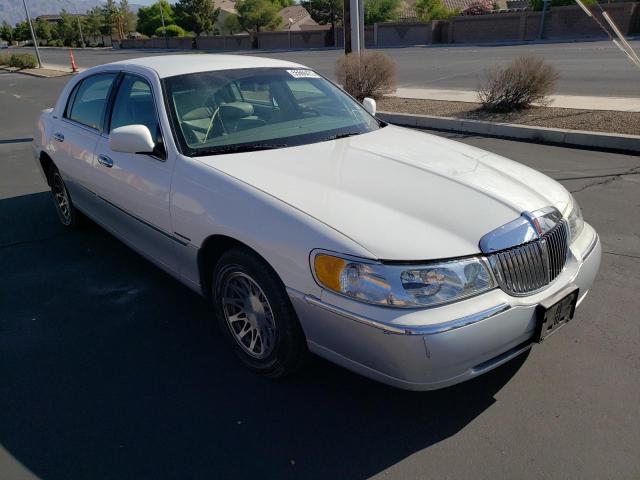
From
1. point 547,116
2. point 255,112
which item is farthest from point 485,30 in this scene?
point 255,112

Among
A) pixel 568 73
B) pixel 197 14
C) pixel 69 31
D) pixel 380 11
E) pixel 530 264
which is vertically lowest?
pixel 568 73

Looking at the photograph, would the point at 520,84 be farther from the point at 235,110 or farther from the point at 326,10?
the point at 326,10

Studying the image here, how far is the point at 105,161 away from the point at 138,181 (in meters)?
0.61

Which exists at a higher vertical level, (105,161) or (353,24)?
(353,24)

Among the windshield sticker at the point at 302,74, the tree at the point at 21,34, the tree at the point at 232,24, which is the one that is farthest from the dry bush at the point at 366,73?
the tree at the point at 21,34

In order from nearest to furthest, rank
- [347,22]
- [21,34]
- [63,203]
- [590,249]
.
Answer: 1. [590,249]
2. [63,203]
3. [347,22]
4. [21,34]

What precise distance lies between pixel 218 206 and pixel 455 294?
1331mm

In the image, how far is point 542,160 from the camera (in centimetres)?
721

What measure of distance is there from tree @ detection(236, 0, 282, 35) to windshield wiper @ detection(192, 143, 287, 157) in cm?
6253

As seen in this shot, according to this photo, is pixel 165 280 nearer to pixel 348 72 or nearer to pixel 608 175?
pixel 608 175

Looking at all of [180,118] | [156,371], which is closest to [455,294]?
[156,371]

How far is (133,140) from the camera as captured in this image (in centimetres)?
330

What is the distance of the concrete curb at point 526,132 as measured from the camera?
24.7ft

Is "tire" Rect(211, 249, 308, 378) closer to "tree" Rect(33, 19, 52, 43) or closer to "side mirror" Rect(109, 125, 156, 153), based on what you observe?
"side mirror" Rect(109, 125, 156, 153)
